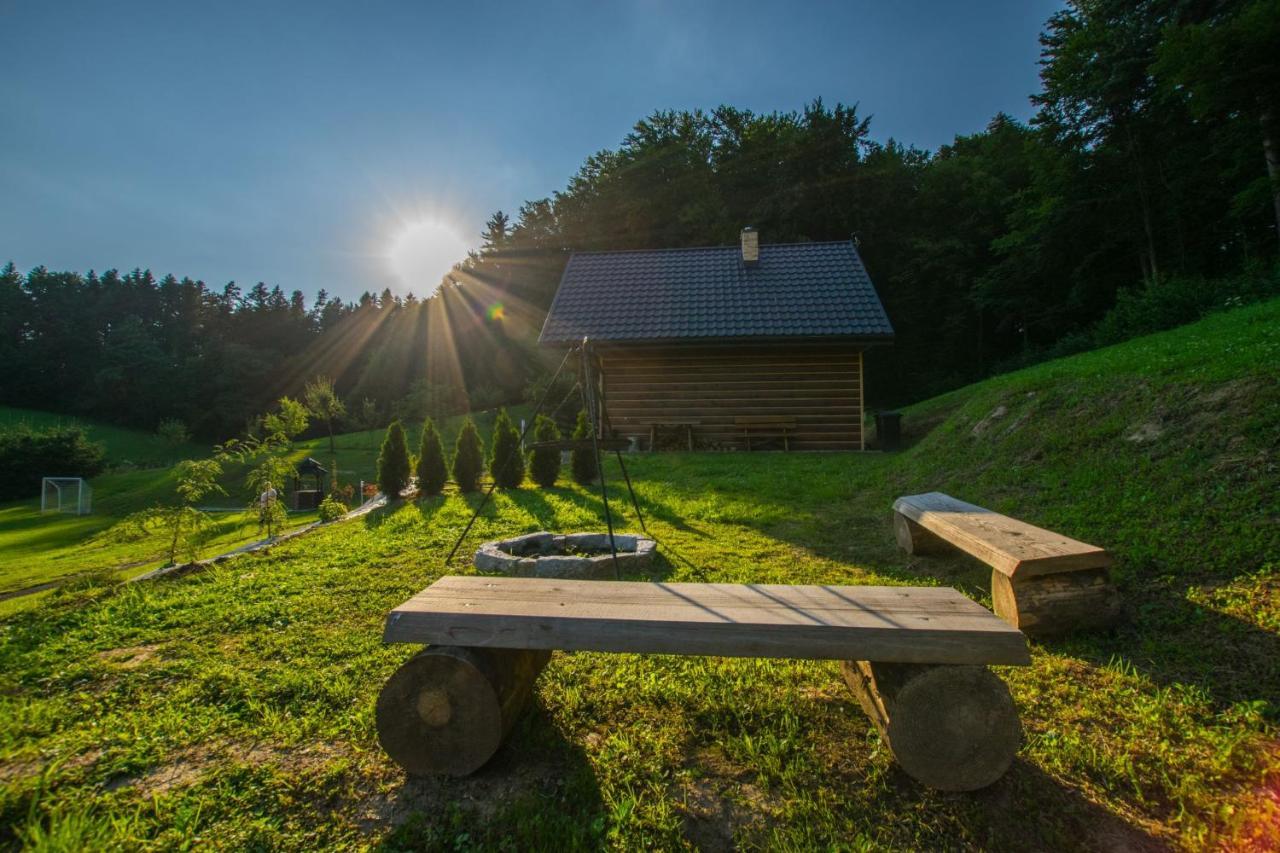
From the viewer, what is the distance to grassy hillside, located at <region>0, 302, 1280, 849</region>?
173 centimetres

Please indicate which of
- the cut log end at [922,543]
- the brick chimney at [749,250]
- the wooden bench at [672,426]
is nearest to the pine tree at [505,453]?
the wooden bench at [672,426]

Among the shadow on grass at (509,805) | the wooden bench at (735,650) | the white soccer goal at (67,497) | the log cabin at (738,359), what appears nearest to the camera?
the shadow on grass at (509,805)

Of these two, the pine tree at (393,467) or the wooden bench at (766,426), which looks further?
the wooden bench at (766,426)

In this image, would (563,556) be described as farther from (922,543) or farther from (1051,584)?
(1051,584)

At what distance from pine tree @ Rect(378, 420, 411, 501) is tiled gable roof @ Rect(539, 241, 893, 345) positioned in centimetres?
436

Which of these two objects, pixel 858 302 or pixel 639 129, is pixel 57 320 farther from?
pixel 858 302

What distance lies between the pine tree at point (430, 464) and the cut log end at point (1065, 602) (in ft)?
26.9

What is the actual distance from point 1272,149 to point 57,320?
63733 mm

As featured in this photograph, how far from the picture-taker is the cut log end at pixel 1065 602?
2795 millimetres

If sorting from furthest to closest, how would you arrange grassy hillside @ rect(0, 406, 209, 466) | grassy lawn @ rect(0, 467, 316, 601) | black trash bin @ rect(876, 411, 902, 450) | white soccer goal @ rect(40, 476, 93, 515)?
grassy hillside @ rect(0, 406, 209, 466) < white soccer goal @ rect(40, 476, 93, 515) < black trash bin @ rect(876, 411, 902, 450) < grassy lawn @ rect(0, 467, 316, 601)

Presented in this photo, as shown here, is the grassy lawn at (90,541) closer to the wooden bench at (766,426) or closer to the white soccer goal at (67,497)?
the white soccer goal at (67,497)

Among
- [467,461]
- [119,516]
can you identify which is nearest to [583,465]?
[467,461]

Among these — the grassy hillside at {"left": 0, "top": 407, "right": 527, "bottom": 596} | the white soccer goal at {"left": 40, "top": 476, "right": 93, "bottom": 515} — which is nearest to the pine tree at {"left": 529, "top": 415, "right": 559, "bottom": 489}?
the grassy hillside at {"left": 0, "top": 407, "right": 527, "bottom": 596}

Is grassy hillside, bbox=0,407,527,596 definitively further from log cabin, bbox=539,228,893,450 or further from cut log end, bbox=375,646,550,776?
log cabin, bbox=539,228,893,450
